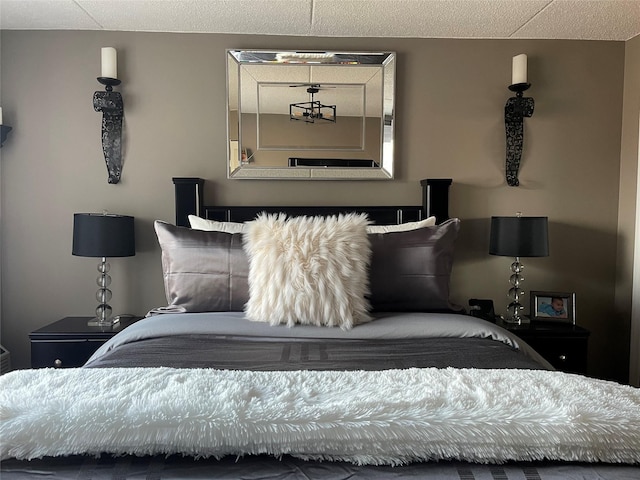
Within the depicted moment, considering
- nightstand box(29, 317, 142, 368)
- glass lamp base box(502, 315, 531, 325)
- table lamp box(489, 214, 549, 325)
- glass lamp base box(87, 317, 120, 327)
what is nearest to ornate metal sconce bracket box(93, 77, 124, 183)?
glass lamp base box(87, 317, 120, 327)

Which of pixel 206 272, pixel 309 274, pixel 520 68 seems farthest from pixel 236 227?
pixel 520 68

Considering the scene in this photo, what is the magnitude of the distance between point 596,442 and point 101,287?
246 centimetres

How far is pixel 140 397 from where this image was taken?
3.40 feet

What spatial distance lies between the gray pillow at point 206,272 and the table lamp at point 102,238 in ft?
1.48

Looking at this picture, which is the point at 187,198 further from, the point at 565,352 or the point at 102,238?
the point at 565,352

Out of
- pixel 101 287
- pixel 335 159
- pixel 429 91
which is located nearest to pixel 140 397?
pixel 101 287

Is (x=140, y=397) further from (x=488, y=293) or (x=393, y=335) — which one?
(x=488, y=293)

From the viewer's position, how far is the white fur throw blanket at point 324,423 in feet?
2.99

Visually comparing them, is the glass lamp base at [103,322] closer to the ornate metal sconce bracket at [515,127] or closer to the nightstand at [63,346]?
the nightstand at [63,346]

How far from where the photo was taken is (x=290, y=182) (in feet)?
9.21

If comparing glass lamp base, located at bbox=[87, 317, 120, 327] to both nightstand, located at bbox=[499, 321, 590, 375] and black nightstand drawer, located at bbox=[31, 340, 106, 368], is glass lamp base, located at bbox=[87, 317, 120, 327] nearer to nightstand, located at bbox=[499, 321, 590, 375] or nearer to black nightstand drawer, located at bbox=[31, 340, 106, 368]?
black nightstand drawer, located at bbox=[31, 340, 106, 368]

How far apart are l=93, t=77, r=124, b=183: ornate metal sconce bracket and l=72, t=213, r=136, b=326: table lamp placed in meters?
0.35

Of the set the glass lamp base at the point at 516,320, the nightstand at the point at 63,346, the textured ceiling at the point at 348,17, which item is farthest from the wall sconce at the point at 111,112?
the glass lamp base at the point at 516,320

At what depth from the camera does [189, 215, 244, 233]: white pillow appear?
7.80 feet
